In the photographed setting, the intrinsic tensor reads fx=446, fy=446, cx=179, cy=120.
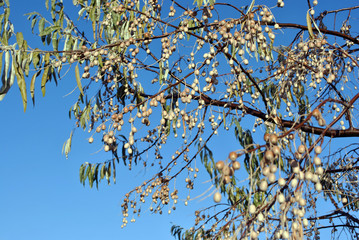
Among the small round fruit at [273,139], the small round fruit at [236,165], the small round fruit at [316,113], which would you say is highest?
the small round fruit at [316,113]

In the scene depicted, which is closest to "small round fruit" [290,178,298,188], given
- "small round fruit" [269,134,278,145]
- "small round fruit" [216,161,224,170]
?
"small round fruit" [269,134,278,145]

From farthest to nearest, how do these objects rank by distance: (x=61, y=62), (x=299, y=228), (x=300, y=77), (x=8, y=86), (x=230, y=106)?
(x=230, y=106) < (x=300, y=77) < (x=61, y=62) < (x=8, y=86) < (x=299, y=228)

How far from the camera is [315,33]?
2.47m

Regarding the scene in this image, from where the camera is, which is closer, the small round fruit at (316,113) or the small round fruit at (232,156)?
the small round fruit at (232,156)

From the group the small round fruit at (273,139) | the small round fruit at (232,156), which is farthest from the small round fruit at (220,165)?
the small round fruit at (273,139)

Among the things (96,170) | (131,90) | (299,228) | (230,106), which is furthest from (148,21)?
(299,228)

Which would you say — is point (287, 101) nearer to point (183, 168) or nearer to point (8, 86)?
point (183, 168)

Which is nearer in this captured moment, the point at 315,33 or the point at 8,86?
the point at 8,86

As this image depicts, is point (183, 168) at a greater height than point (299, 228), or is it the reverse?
point (183, 168)

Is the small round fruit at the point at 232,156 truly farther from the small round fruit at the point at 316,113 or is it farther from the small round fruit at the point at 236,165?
the small round fruit at the point at 316,113

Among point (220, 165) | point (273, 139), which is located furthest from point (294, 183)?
point (220, 165)

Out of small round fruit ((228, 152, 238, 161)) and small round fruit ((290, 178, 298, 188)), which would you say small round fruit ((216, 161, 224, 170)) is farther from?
small round fruit ((290, 178, 298, 188))

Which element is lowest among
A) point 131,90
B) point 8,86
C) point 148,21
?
point 8,86

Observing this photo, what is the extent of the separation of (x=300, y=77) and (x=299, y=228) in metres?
1.28
